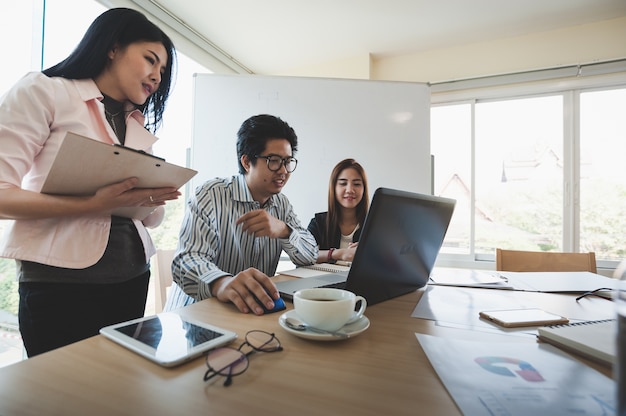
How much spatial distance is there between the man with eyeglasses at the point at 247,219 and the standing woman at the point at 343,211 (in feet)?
2.10

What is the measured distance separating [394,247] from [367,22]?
7.66ft

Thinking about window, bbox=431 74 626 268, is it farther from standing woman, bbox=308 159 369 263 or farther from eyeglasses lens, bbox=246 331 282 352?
eyeglasses lens, bbox=246 331 282 352

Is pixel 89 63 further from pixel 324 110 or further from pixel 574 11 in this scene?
pixel 574 11

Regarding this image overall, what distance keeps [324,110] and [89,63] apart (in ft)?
6.01

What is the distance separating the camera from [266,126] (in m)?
1.28

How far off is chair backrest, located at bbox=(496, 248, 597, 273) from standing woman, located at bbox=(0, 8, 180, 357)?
1.45 meters

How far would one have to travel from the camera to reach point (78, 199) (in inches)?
29.6

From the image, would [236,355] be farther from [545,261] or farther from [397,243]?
[545,261]

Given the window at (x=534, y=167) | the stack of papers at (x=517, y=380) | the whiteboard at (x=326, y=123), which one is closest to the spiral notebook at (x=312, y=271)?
the stack of papers at (x=517, y=380)

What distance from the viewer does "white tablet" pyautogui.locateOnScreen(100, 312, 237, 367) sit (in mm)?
432

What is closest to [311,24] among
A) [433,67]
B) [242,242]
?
[433,67]

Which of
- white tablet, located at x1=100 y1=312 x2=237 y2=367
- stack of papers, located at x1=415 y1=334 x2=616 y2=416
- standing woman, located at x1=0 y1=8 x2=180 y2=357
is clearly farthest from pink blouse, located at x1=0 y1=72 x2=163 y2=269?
stack of papers, located at x1=415 y1=334 x2=616 y2=416

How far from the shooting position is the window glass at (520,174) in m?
2.70

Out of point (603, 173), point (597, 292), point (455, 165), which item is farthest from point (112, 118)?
point (603, 173)
